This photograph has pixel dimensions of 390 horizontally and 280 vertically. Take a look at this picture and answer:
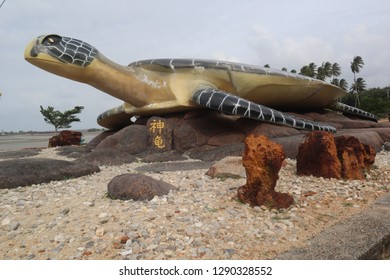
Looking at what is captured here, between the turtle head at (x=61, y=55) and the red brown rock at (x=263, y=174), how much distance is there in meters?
4.95

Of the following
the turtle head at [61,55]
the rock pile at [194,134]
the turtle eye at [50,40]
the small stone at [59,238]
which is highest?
the turtle eye at [50,40]

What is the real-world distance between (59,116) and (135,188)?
2210 cm

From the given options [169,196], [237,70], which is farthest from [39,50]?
[169,196]

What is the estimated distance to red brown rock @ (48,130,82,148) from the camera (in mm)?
10969

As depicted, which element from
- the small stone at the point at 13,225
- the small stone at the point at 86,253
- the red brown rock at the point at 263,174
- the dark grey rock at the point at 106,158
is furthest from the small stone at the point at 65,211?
the dark grey rock at the point at 106,158

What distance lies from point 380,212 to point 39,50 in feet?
20.5

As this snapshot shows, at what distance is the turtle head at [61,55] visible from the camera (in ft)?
20.1

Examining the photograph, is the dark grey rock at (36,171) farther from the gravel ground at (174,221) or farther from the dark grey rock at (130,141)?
the dark grey rock at (130,141)

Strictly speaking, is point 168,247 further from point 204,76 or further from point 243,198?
point 204,76

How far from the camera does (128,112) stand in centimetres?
812

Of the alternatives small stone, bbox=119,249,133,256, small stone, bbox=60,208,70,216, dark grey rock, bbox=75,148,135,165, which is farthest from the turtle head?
small stone, bbox=119,249,133,256

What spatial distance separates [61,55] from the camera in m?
6.26

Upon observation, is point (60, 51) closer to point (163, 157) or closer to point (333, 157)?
point (163, 157)

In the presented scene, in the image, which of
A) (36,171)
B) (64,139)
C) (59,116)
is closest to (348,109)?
(64,139)
